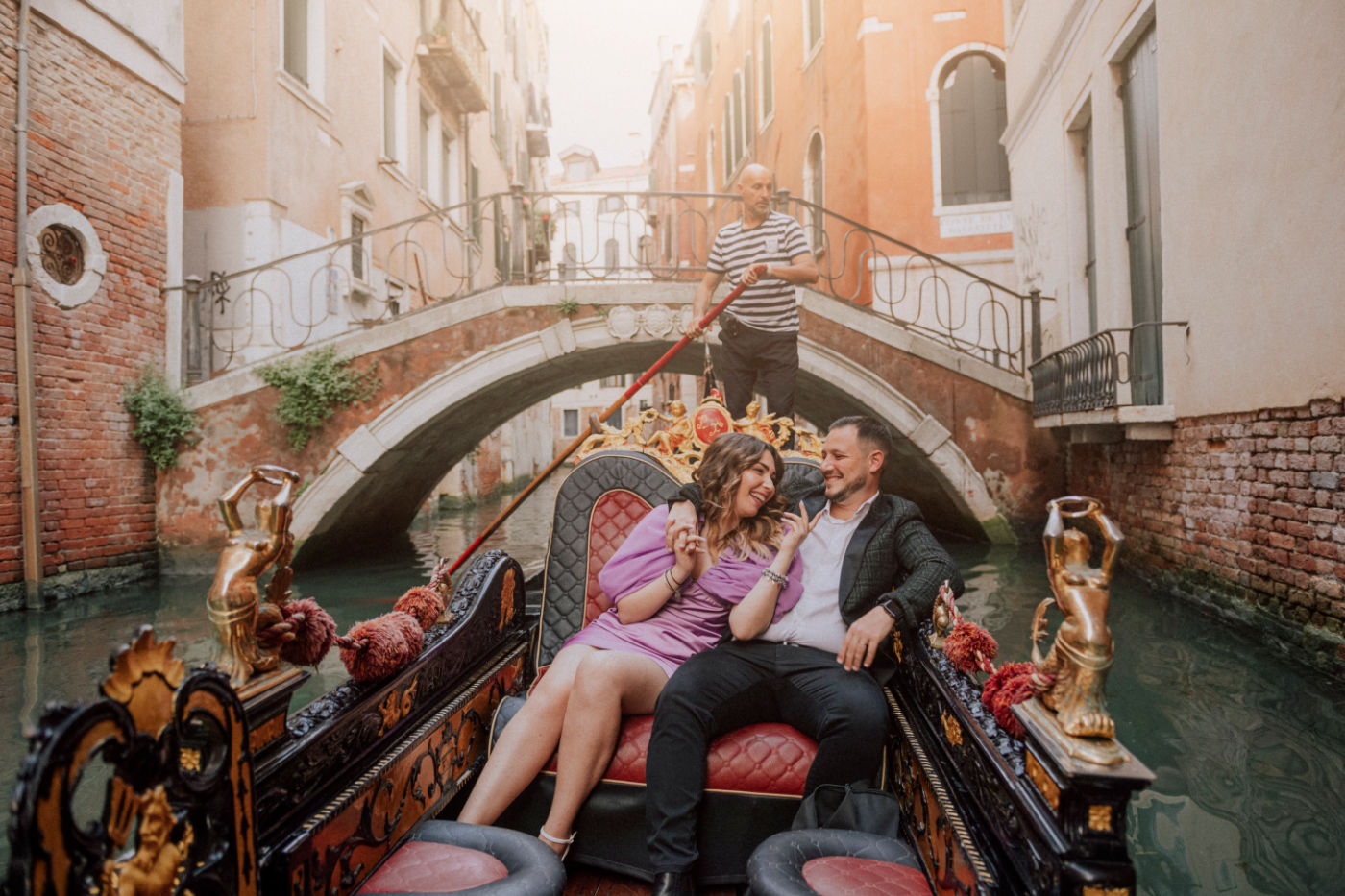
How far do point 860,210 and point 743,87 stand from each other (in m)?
6.57

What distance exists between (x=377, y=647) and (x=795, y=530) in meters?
0.91

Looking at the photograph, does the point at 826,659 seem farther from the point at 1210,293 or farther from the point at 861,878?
the point at 1210,293

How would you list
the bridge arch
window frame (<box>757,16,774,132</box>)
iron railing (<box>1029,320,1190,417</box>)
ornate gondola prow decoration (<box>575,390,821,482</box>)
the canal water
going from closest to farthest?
the canal water < ornate gondola prow decoration (<box>575,390,821,482</box>) < iron railing (<box>1029,320,1190,417</box>) < the bridge arch < window frame (<box>757,16,774,132</box>)

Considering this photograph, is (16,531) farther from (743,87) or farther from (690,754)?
(743,87)

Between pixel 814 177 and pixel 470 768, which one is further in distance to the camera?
pixel 814 177

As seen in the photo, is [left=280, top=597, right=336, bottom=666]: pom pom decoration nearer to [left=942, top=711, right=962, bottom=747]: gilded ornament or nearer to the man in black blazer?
the man in black blazer

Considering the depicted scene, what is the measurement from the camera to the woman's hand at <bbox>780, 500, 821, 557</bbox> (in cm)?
195

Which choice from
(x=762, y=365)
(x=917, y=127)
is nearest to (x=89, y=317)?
(x=762, y=365)

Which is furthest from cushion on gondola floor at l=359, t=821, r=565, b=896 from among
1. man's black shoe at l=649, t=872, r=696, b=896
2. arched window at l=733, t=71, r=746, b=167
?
arched window at l=733, t=71, r=746, b=167

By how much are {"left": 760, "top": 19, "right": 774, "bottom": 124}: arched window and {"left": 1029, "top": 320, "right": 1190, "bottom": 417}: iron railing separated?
8221 mm

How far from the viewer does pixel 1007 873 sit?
122cm

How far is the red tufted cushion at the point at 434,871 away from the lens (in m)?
1.37

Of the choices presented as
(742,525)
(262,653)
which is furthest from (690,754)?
(262,653)

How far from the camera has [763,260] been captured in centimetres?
370
